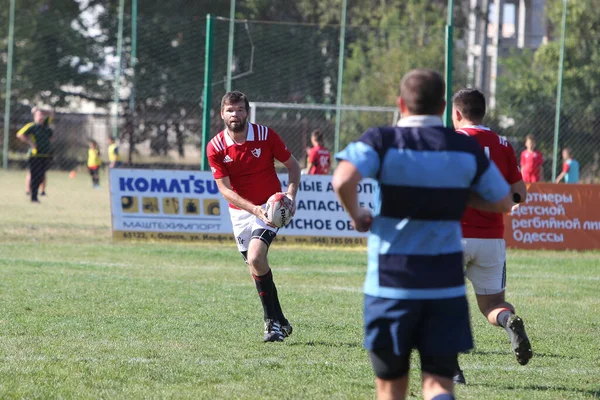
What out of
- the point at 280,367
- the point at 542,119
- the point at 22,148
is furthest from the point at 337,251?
the point at 22,148

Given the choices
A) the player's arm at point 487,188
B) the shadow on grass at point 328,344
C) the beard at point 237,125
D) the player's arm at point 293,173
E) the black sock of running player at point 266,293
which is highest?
the beard at point 237,125

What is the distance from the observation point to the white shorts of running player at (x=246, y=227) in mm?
7508

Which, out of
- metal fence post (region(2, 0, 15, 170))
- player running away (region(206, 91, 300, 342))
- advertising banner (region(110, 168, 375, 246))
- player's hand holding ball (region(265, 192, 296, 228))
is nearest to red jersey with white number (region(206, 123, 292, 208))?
player running away (region(206, 91, 300, 342))

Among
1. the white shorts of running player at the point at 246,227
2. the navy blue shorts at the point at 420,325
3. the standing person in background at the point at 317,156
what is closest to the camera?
Answer: the navy blue shorts at the point at 420,325

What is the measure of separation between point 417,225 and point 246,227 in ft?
12.8

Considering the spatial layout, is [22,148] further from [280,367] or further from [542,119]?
[280,367]

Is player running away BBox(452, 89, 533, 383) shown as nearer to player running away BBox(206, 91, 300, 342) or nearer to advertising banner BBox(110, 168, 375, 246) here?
player running away BBox(206, 91, 300, 342)

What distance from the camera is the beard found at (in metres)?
7.40

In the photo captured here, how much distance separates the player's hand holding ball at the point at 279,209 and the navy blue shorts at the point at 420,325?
336 cm

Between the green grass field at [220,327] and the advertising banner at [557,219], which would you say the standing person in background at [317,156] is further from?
the advertising banner at [557,219]

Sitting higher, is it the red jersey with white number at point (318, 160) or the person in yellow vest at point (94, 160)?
the red jersey with white number at point (318, 160)

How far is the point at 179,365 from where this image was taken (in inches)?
245

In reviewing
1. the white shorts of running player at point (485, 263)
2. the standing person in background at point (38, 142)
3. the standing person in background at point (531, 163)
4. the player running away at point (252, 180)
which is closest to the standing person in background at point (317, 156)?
the standing person in background at point (531, 163)

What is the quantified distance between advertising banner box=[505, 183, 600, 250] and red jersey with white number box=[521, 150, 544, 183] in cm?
553
